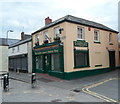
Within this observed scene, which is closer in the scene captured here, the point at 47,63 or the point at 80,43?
the point at 80,43

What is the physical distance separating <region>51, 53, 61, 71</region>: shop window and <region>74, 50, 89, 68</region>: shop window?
6.05 feet

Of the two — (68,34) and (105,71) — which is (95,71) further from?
(68,34)

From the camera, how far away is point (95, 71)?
15.0 meters

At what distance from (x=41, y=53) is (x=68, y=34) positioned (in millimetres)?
5068

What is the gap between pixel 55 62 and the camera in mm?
14133

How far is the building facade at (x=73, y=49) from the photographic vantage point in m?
12.7

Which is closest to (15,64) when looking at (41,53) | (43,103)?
(41,53)

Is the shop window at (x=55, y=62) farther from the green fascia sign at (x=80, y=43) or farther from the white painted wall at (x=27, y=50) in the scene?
the white painted wall at (x=27, y=50)

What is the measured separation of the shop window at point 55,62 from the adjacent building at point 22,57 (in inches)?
204

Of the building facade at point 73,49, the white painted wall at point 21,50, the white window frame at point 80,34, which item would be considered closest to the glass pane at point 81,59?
the building facade at point 73,49

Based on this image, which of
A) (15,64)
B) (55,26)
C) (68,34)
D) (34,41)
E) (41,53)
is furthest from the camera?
(15,64)

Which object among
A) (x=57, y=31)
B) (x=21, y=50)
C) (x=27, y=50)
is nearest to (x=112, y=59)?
(x=57, y=31)

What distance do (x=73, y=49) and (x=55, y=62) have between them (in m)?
2.60

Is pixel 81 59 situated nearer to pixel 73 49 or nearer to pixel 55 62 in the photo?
pixel 73 49
